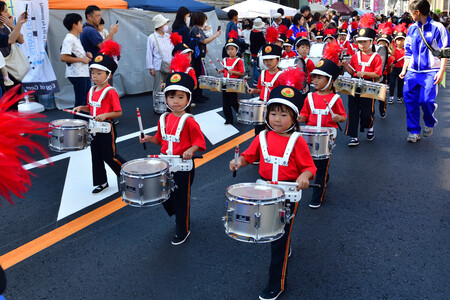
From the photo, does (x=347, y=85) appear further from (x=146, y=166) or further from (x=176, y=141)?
(x=146, y=166)

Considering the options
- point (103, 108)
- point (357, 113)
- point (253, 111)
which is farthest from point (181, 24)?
point (103, 108)

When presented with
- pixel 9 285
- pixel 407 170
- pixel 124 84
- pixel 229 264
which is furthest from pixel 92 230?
pixel 124 84

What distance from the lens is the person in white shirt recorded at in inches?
275

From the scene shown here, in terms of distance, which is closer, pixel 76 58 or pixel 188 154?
pixel 188 154

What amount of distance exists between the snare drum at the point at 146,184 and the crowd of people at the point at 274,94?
0.29 meters

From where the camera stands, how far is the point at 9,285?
10.7 ft

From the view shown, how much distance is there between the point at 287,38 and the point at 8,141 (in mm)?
11536

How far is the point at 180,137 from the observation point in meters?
3.90

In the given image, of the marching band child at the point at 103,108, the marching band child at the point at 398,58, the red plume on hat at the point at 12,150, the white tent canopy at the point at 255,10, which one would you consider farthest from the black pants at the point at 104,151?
the white tent canopy at the point at 255,10

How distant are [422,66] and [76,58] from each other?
17.8 ft

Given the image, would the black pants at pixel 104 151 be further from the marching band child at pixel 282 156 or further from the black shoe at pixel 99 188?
the marching band child at pixel 282 156

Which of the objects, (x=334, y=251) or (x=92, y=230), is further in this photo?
(x=92, y=230)

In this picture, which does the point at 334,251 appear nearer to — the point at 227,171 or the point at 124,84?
the point at 227,171

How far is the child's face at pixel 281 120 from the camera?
10.4ft
